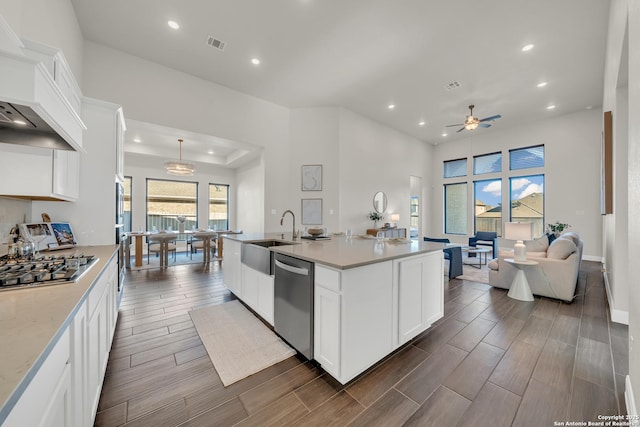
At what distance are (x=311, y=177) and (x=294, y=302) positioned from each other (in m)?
4.21

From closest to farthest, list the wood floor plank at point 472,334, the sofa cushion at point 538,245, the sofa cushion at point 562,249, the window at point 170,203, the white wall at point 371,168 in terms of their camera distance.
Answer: the wood floor plank at point 472,334
the sofa cushion at point 562,249
the sofa cushion at point 538,245
the white wall at point 371,168
the window at point 170,203

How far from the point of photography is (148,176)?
692 centimetres

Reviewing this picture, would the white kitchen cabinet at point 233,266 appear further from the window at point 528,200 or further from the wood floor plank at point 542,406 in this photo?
the window at point 528,200

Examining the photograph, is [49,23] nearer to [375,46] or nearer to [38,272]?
[38,272]

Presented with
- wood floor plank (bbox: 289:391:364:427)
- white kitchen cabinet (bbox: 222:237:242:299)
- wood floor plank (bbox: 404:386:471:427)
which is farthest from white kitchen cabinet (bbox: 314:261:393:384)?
white kitchen cabinet (bbox: 222:237:242:299)

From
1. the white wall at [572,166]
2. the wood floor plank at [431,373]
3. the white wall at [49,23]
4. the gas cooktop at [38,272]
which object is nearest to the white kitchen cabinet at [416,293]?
the wood floor plank at [431,373]

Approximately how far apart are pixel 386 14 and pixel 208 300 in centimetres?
447

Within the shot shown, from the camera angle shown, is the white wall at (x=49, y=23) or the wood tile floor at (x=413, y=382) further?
the white wall at (x=49, y=23)

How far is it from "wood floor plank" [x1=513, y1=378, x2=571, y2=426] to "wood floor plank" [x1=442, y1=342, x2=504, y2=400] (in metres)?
0.23

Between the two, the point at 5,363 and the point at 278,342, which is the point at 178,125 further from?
the point at 5,363

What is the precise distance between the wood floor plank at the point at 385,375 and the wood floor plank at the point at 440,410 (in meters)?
0.23

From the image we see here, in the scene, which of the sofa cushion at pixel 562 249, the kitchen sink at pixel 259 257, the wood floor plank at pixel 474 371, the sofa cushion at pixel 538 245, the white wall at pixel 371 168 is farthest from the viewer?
the white wall at pixel 371 168

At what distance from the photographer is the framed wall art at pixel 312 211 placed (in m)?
5.81

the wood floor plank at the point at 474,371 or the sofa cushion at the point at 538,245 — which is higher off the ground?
the sofa cushion at the point at 538,245
